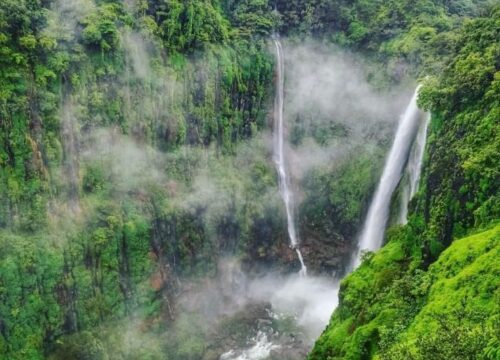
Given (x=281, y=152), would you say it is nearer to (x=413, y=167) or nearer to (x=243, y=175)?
(x=243, y=175)

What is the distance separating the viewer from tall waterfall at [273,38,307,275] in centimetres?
3322

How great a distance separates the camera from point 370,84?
33594mm

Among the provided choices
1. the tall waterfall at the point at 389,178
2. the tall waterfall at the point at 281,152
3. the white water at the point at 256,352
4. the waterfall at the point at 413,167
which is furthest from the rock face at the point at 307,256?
the waterfall at the point at 413,167

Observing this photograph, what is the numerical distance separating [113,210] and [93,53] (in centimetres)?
760

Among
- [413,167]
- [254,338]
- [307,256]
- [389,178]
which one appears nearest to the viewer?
[413,167]

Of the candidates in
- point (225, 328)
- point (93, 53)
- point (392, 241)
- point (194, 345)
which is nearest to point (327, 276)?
point (225, 328)

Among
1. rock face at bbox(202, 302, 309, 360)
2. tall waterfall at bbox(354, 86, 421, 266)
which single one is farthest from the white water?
tall waterfall at bbox(354, 86, 421, 266)

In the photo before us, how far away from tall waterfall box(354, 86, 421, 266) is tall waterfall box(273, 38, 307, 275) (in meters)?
4.77

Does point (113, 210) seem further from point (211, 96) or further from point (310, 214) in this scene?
point (310, 214)

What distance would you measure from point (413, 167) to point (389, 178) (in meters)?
2.80

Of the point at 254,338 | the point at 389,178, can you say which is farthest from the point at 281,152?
the point at 254,338

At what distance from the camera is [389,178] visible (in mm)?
28578

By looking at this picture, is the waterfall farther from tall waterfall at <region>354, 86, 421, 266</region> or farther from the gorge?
tall waterfall at <region>354, 86, 421, 266</region>

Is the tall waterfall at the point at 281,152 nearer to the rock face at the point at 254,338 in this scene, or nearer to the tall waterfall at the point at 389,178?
the tall waterfall at the point at 389,178
